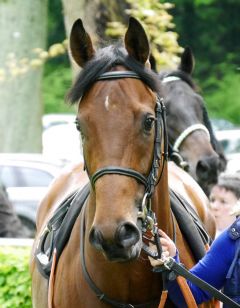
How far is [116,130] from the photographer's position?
4.79 m

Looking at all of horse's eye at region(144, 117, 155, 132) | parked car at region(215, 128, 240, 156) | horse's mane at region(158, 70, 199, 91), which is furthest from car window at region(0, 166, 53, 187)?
horse's eye at region(144, 117, 155, 132)

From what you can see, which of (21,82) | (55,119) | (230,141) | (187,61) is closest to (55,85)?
(55,119)

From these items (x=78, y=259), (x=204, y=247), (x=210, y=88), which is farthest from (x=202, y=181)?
(x=210, y=88)

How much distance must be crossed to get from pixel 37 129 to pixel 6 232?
8734 mm

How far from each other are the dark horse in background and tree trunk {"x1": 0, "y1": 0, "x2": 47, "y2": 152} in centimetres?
1074

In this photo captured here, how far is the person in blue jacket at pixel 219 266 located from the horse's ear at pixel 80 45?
94 cm

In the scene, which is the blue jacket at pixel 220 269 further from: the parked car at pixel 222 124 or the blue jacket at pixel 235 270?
the parked car at pixel 222 124

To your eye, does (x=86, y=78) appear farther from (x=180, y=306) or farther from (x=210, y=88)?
(x=210, y=88)

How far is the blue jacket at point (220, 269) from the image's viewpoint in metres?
5.07

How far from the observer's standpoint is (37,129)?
1944 cm

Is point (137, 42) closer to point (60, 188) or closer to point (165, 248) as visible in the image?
point (165, 248)

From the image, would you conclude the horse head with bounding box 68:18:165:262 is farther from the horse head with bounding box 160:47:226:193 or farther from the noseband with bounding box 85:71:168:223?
the horse head with bounding box 160:47:226:193

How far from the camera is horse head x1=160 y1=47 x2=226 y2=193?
8.05 metres

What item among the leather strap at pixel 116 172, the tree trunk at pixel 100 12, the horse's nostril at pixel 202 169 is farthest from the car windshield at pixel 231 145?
the leather strap at pixel 116 172
